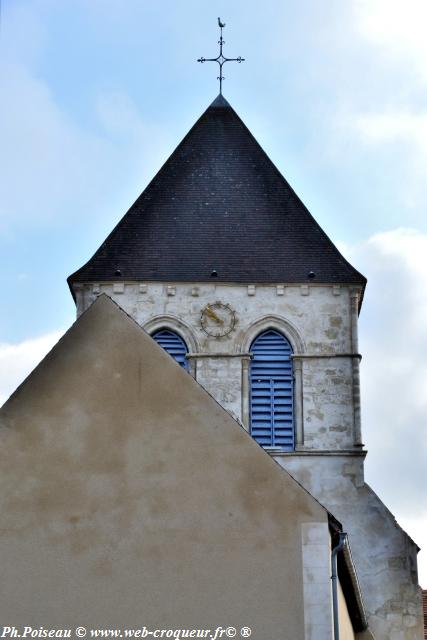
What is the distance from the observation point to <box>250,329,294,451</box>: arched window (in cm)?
2069

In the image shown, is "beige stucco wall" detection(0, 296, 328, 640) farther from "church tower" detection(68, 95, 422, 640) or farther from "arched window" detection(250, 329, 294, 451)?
"arched window" detection(250, 329, 294, 451)

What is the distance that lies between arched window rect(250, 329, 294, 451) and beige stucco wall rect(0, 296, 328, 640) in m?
8.30

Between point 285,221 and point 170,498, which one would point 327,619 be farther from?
point 285,221

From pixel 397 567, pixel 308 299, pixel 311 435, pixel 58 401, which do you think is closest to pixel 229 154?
pixel 308 299

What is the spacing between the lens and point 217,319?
21359 mm

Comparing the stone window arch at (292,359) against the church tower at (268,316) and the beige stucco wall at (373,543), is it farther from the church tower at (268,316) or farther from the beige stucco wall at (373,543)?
the beige stucco wall at (373,543)

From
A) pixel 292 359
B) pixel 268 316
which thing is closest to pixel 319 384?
pixel 292 359

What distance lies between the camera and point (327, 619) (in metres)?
11.6

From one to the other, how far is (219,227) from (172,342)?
2.31 meters

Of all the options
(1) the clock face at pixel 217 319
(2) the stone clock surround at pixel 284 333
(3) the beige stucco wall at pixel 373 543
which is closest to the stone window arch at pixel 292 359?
(2) the stone clock surround at pixel 284 333

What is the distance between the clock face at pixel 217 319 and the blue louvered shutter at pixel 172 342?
432 mm

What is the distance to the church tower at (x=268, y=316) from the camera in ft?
65.9

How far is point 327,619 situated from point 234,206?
480 inches

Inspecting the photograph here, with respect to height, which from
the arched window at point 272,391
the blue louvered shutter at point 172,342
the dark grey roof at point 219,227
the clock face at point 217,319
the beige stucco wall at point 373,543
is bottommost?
the beige stucco wall at point 373,543
